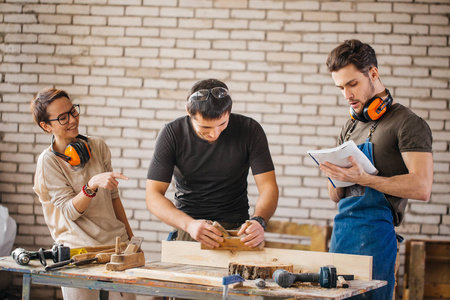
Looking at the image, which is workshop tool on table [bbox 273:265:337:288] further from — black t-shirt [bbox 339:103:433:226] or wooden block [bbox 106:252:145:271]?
wooden block [bbox 106:252:145:271]

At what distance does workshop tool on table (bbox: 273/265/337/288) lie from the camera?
2342mm

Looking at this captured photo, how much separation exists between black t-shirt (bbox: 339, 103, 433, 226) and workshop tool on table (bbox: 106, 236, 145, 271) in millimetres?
1338

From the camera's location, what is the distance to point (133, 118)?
5.25 m

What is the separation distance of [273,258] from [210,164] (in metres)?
0.73

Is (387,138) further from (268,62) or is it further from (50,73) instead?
(50,73)

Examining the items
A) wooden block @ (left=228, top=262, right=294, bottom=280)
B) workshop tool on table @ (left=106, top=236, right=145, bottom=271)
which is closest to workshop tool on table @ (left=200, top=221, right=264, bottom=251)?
wooden block @ (left=228, top=262, right=294, bottom=280)

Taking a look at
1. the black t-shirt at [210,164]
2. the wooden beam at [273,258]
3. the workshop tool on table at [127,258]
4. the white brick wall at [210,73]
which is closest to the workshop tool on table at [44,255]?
the workshop tool on table at [127,258]

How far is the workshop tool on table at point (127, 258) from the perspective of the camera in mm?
2676

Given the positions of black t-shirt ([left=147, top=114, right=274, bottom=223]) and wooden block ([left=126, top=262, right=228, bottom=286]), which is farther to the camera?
black t-shirt ([left=147, top=114, right=274, bottom=223])

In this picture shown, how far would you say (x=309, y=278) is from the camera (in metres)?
2.40

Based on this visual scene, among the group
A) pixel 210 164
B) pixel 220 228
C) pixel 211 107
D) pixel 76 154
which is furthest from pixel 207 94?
pixel 76 154

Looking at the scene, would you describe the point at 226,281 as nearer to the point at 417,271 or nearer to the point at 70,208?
the point at 70,208

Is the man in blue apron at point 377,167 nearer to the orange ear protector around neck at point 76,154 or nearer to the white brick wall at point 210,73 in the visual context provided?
the orange ear protector around neck at point 76,154

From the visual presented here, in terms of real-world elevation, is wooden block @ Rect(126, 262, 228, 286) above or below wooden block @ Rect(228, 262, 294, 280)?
below
